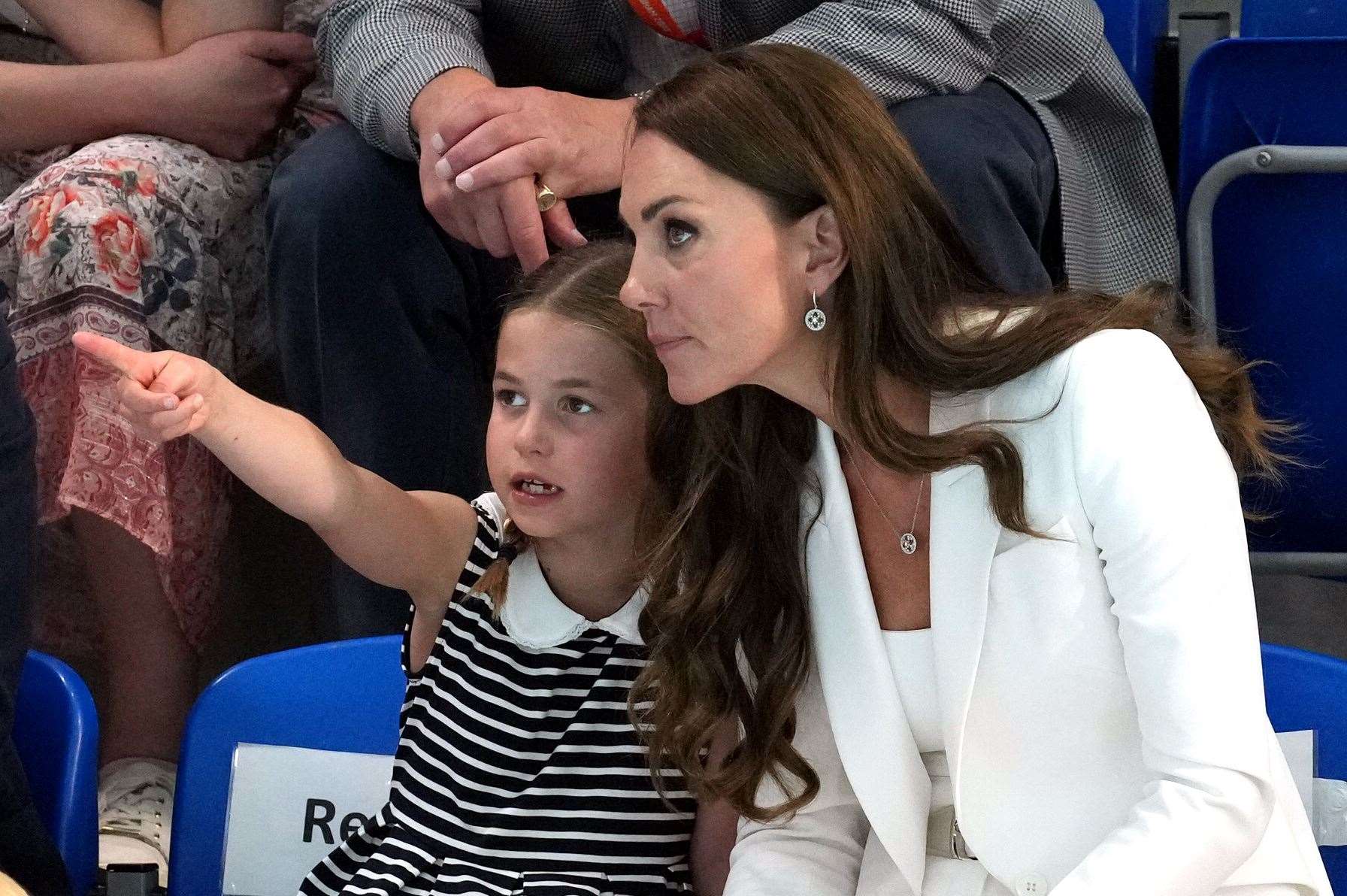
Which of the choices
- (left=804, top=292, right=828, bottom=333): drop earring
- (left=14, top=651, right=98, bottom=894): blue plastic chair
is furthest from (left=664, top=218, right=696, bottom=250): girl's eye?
(left=14, top=651, right=98, bottom=894): blue plastic chair

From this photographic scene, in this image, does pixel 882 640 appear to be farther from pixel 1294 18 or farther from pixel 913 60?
pixel 1294 18

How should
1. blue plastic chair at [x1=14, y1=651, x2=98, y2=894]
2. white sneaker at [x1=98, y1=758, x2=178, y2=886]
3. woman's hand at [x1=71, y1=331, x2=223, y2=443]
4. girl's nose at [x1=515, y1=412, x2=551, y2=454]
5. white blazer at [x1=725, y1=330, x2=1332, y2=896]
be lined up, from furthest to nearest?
1. white sneaker at [x1=98, y1=758, x2=178, y2=886]
2. blue plastic chair at [x1=14, y1=651, x2=98, y2=894]
3. girl's nose at [x1=515, y1=412, x2=551, y2=454]
4. woman's hand at [x1=71, y1=331, x2=223, y2=443]
5. white blazer at [x1=725, y1=330, x2=1332, y2=896]

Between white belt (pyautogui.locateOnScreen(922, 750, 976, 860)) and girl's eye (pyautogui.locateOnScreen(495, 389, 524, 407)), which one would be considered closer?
white belt (pyautogui.locateOnScreen(922, 750, 976, 860))

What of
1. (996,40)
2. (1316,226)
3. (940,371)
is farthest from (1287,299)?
Result: (940,371)

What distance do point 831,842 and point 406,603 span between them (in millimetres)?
645

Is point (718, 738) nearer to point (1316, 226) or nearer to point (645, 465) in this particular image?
point (645, 465)

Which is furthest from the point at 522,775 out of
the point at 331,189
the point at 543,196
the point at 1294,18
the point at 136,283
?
the point at 1294,18

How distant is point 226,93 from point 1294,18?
1.32 metres

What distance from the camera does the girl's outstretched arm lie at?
1219 millimetres

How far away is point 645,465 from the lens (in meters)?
1.38

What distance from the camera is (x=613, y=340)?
137 cm

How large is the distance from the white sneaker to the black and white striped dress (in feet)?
1.31

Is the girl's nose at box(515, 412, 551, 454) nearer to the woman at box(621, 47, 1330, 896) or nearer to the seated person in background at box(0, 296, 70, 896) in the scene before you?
the woman at box(621, 47, 1330, 896)

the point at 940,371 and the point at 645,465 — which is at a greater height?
the point at 940,371
